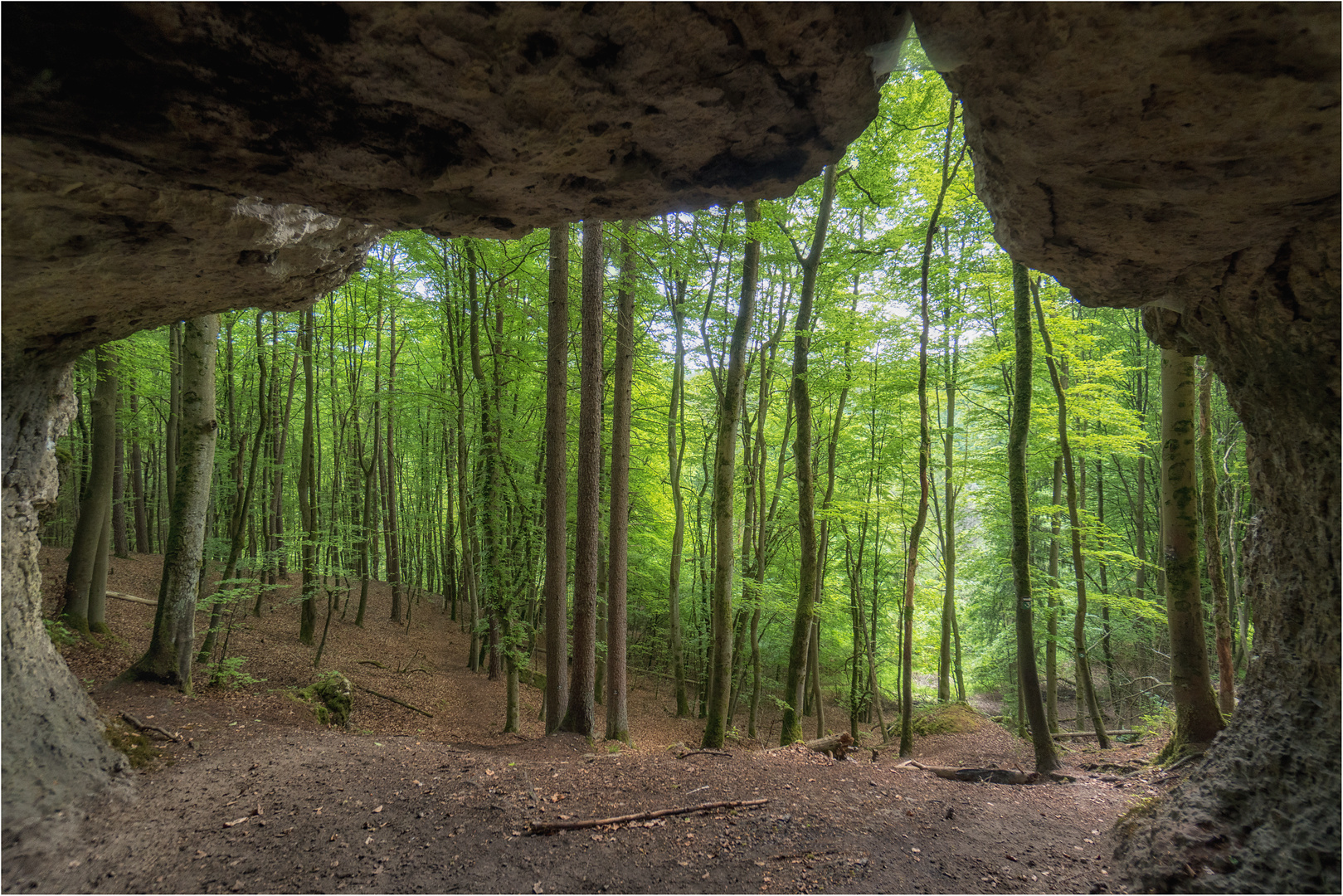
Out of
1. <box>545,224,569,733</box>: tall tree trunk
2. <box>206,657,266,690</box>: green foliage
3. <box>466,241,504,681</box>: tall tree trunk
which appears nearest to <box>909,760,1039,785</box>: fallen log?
<box>545,224,569,733</box>: tall tree trunk

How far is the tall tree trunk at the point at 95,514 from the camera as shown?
7695 mm

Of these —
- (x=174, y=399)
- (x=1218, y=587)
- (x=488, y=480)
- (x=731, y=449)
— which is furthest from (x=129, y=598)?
(x=1218, y=587)

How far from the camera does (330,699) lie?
8.55 metres

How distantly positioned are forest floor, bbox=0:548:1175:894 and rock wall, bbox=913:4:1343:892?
1115 mm

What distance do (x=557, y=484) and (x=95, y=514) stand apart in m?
6.62

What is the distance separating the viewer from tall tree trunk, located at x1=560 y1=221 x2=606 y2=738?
24.9ft

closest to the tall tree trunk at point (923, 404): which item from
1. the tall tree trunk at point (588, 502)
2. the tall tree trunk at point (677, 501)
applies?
the tall tree trunk at point (677, 501)

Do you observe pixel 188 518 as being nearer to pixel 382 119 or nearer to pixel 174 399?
pixel 174 399

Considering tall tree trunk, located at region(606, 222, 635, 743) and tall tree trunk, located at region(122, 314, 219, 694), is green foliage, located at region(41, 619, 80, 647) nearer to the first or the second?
tall tree trunk, located at region(122, 314, 219, 694)

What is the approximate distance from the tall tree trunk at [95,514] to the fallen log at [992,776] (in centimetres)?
1177

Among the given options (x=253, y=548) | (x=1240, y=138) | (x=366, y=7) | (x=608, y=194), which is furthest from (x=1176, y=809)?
(x=253, y=548)

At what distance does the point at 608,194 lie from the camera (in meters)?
3.47

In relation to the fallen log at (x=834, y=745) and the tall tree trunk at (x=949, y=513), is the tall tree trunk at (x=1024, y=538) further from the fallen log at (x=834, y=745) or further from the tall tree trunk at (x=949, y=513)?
the tall tree trunk at (x=949, y=513)

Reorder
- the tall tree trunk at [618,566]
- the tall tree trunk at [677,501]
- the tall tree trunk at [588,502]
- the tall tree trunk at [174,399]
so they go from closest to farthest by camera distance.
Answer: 1. the tall tree trunk at [588,502]
2. the tall tree trunk at [618,566]
3. the tall tree trunk at [174,399]
4. the tall tree trunk at [677,501]
